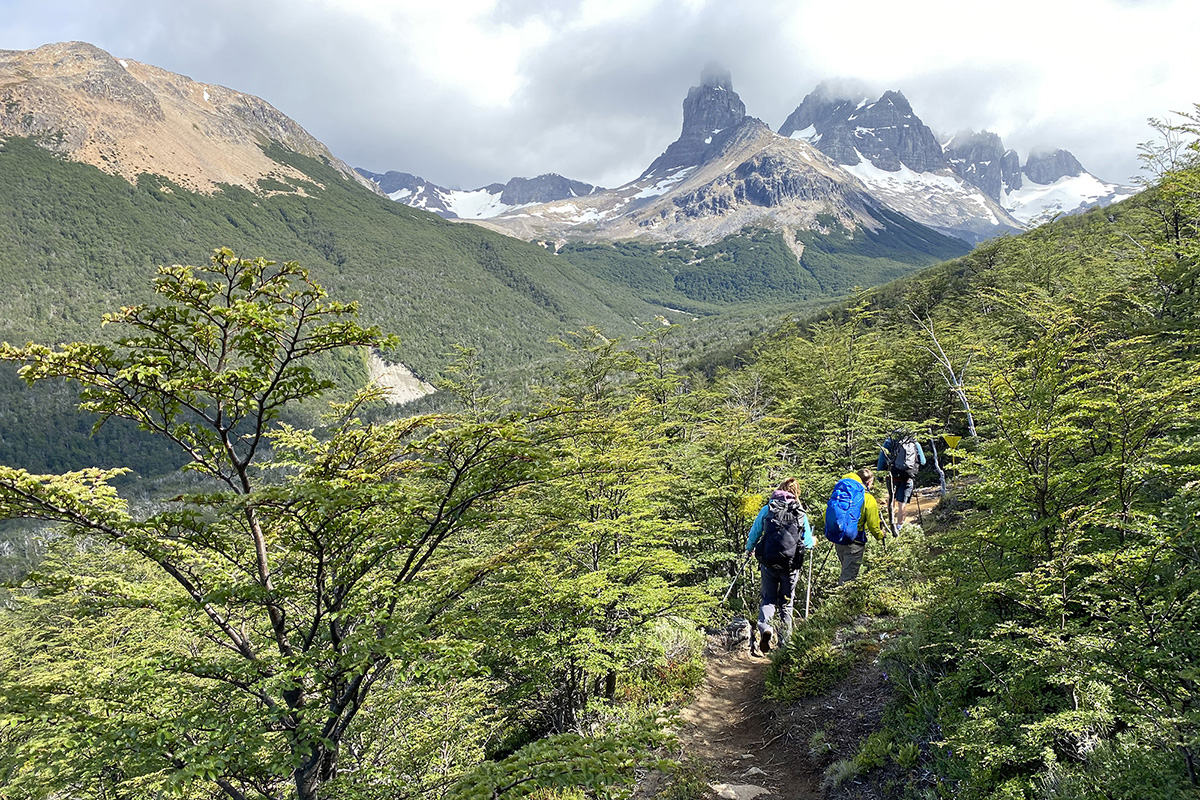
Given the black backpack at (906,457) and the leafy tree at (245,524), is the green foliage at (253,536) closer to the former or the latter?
the leafy tree at (245,524)

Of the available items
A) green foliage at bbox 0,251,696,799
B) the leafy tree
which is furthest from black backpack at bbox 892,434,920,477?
the leafy tree

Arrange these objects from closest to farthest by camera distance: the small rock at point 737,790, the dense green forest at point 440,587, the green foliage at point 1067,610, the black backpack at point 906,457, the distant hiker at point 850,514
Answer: the green foliage at point 1067,610 < the dense green forest at point 440,587 < the small rock at point 737,790 < the distant hiker at point 850,514 < the black backpack at point 906,457

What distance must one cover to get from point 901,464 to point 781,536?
4832 mm

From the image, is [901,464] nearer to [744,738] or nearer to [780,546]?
[780,546]

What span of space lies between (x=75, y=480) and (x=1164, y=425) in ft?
26.4

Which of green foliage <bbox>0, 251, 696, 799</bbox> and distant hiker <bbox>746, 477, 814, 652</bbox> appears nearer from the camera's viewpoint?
green foliage <bbox>0, 251, 696, 799</bbox>

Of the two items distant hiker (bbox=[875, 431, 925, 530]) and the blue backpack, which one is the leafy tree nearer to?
the blue backpack

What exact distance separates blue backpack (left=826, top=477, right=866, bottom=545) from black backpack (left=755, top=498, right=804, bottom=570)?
1042 millimetres

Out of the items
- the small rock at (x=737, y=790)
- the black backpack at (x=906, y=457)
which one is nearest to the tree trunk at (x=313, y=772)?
the small rock at (x=737, y=790)

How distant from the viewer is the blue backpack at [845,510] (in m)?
6.97

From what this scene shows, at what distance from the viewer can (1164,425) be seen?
4.18 m

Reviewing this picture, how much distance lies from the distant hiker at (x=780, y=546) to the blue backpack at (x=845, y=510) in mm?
821

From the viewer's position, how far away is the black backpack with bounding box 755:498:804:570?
245 inches

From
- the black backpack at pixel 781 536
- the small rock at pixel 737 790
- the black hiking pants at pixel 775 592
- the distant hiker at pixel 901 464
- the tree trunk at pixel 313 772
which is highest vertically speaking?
the distant hiker at pixel 901 464
